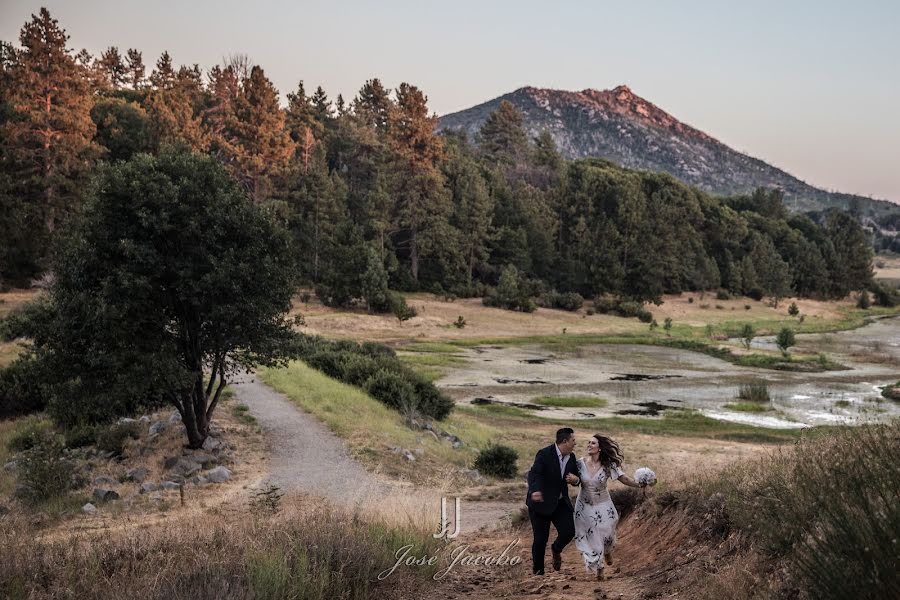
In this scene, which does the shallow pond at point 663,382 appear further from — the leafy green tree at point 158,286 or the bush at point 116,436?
the leafy green tree at point 158,286

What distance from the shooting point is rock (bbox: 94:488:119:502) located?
50.1 feet

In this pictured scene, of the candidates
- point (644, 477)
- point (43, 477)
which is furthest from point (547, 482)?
point (43, 477)

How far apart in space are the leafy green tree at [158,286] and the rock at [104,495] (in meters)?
2.28

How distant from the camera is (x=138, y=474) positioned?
16984 mm

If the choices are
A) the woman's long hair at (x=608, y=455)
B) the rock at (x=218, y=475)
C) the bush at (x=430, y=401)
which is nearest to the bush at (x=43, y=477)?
the rock at (x=218, y=475)

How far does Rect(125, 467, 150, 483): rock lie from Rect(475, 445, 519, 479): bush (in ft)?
31.4

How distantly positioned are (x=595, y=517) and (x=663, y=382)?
3890 centimetres

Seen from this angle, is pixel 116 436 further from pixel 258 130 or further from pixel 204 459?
pixel 258 130

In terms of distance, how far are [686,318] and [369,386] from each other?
2916 inches

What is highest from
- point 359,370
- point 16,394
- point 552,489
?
point 552,489

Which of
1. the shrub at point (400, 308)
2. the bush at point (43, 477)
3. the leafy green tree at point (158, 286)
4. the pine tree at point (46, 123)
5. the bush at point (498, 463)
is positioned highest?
the pine tree at point (46, 123)

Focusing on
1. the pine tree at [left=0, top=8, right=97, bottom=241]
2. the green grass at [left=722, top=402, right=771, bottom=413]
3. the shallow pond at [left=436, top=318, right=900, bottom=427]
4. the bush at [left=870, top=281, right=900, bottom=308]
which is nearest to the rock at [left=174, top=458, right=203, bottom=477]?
the shallow pond at [left=436, top=318, right=900, bottom=427]

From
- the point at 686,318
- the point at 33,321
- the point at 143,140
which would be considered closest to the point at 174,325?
the point at 33,321

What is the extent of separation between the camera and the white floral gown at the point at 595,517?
8422 millimetres
